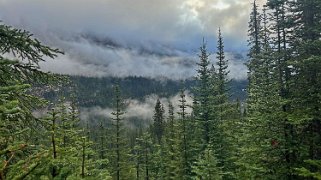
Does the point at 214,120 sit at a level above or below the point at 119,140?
above

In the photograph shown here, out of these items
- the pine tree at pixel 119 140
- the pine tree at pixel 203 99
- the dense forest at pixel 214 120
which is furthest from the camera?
the pine tree at pixel 119 140

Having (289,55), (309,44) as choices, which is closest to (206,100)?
(289,55)

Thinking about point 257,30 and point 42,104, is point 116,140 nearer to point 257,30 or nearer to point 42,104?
point 257,30

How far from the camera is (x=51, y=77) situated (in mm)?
10094

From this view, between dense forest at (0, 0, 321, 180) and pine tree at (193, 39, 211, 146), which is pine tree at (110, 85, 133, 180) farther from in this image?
pine tree at (193, 39, 211, 146)

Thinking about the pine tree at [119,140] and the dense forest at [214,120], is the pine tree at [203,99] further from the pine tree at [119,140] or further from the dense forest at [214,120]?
the pine tree at [119,140]

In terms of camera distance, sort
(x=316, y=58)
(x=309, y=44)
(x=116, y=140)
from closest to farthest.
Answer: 1. (x=316, y=58)
2. (x=309, y=44)
3. (x=116, y=140)

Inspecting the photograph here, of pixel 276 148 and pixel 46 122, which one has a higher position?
pixel 46 122

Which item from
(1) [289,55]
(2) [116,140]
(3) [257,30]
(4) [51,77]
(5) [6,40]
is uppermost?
(3) [257,30]

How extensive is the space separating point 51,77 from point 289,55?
15.3 m

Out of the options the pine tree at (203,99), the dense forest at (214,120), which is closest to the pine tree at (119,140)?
the dense forest at (214,120)

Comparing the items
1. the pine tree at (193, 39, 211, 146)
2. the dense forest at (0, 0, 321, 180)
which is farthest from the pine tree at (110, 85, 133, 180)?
the pine tree at (193, 39, 211, 146)

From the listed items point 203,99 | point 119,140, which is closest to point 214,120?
point 203,99

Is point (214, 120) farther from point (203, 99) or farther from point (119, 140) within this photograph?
point (119, 140)
